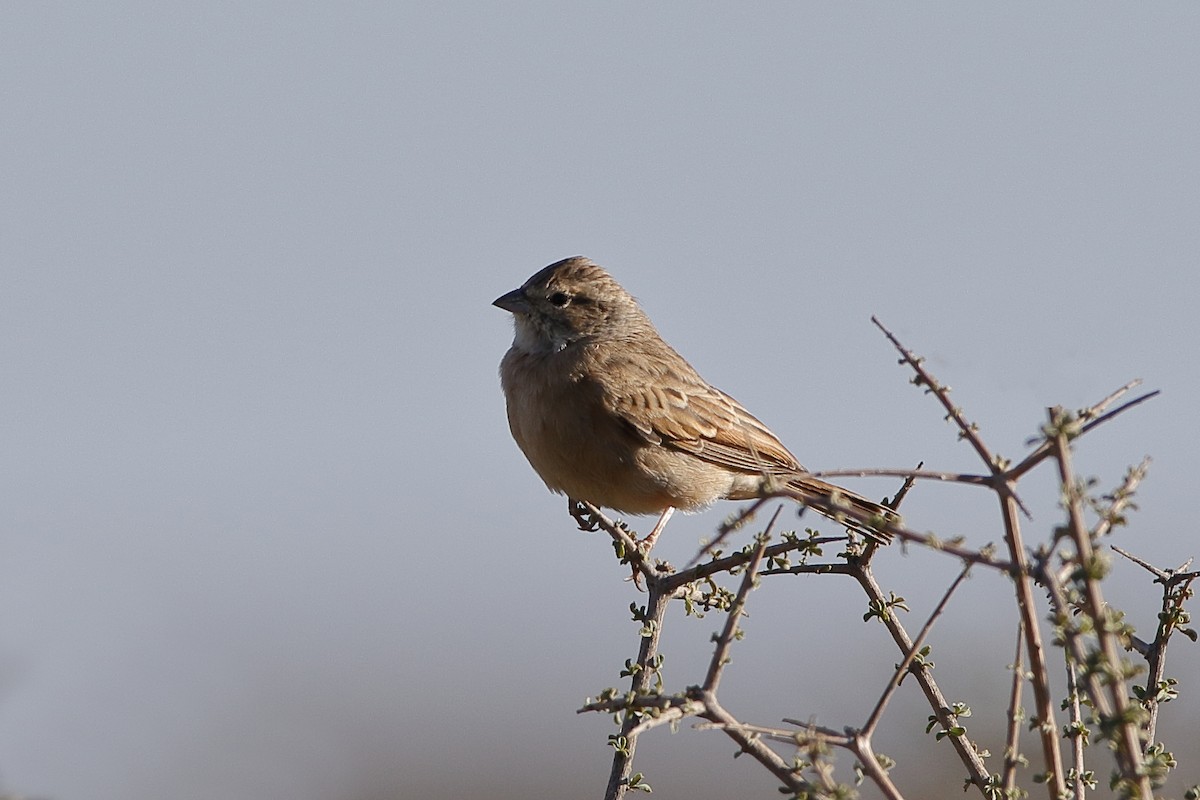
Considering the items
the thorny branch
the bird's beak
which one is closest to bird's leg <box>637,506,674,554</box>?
the bird's beak

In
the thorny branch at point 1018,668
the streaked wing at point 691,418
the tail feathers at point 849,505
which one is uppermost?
the streaked wing at point 691,418

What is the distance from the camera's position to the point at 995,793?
3225 mm

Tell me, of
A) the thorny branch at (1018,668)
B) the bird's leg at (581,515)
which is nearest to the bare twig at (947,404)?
the thorny branch at (1018,668)

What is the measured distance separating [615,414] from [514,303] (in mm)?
1144

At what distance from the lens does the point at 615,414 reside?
7523 mm

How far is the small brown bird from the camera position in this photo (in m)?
7.39

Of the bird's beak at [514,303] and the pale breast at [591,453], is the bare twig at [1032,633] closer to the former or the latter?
the pale breast at [591,453]

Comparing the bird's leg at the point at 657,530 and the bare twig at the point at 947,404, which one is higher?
the bird's leg at the point at 657,530

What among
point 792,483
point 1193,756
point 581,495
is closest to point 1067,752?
point 1193,756

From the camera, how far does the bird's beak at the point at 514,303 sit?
8.23m

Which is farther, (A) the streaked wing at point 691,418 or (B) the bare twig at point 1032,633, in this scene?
(A) the streaked wing at point 691,418

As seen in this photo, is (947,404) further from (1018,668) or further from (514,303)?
(514,303)

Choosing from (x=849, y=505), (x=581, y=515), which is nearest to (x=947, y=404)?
(x=849, y=505)

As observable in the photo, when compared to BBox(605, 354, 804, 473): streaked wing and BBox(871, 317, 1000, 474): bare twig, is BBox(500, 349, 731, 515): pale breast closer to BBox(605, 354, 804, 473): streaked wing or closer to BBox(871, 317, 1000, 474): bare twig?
BBox(605, 354, 804, 473): streaked wing
